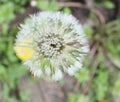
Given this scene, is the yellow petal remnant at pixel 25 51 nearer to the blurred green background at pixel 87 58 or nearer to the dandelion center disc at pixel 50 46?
the dandelion center disc at pixel 50 46

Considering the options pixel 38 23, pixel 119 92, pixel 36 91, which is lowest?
pixel 119 92

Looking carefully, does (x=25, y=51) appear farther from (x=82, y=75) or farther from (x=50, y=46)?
(x=82, y=75)

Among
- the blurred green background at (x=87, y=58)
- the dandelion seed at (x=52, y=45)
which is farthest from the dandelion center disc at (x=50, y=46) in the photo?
the blurred green background at (x=87, y=58)

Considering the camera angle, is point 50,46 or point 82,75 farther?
point 82,75

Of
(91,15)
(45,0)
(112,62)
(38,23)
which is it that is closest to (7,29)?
(45,0)

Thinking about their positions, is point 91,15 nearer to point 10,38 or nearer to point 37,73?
point 10,38

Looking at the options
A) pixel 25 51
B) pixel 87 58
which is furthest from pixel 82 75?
pixel 25 51

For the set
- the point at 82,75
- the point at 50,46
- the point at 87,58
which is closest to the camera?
the point at 50,46

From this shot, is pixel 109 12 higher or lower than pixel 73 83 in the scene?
higher
